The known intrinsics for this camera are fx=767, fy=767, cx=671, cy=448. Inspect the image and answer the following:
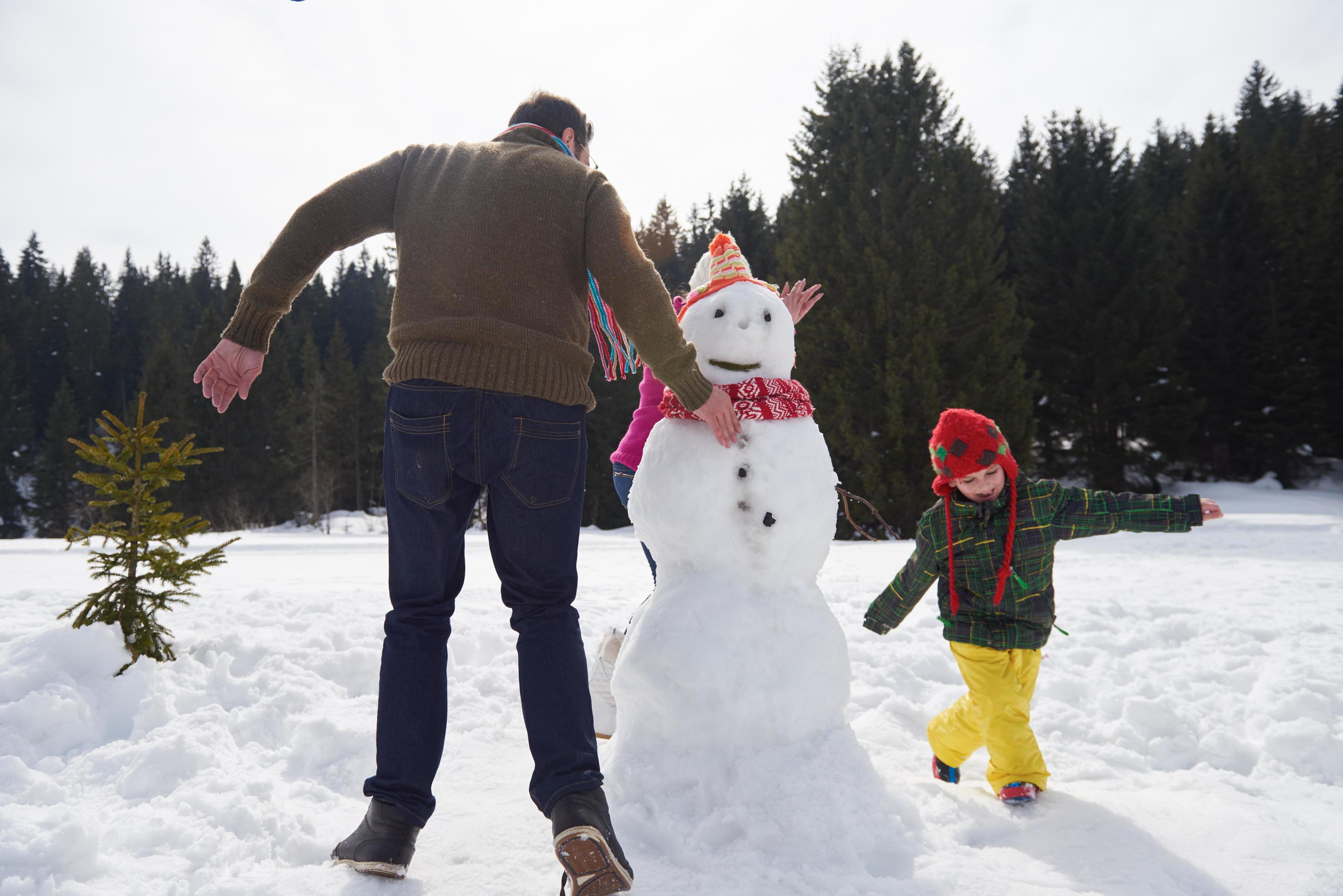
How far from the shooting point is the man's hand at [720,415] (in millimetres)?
2117

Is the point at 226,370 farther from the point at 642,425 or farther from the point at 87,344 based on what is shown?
A: the point at 87,344

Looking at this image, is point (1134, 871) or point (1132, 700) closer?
point (1134, 871)

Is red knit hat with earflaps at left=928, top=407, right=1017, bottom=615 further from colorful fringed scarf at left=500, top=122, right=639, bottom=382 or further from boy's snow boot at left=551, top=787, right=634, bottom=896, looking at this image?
boy's snow boot at left=551, top=787, right=634, bottom=896

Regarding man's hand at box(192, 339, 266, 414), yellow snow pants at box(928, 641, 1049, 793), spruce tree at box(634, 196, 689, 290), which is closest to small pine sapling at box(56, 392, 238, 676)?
man's hand at box(192, 339, 266, 414)

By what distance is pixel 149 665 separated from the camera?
294 cm

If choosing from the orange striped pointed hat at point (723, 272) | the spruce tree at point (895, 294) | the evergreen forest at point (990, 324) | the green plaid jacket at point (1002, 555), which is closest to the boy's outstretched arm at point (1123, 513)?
the green plaid jacket at point (1002, 555)

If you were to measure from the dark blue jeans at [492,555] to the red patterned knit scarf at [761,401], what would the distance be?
70cm

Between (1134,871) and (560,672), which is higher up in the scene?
(560,672)

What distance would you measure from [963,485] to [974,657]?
60cm

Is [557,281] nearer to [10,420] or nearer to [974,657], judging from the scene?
[974,657]

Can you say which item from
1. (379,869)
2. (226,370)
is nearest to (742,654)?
(379,869)

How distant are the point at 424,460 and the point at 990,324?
13.6 meters

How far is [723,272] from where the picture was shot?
2836mm

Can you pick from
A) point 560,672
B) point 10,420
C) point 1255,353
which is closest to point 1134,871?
point 560,672
